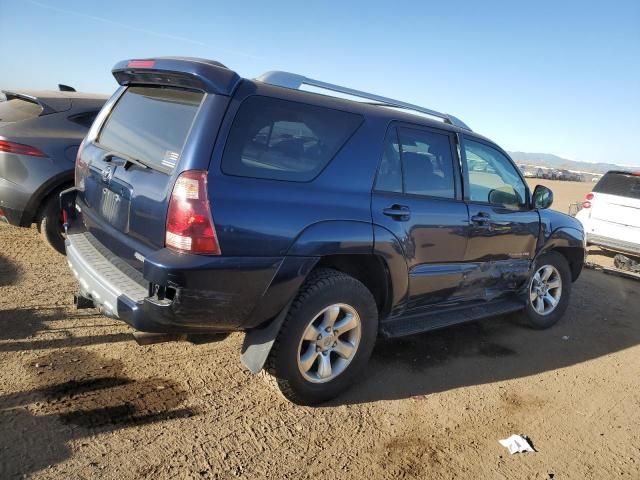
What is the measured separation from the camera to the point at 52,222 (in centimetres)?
500

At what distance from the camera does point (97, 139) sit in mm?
3498

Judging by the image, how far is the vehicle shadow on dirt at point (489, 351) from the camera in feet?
11.8

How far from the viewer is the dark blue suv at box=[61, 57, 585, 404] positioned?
8.30 ft

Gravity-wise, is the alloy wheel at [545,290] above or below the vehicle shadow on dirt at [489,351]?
above

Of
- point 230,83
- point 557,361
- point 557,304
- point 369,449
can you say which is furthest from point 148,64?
point 557,304

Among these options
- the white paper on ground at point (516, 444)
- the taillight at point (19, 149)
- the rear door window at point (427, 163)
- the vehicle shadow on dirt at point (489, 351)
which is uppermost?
the rear door window at point (427, 163)

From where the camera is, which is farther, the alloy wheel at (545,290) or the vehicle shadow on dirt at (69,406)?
the alloy wheel at (545,290)

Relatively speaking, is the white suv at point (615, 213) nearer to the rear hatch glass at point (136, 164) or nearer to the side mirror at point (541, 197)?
the side mirror at point (541, 197)

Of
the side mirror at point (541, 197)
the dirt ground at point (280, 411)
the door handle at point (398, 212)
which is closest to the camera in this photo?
the dirt ground at point (280, 411)

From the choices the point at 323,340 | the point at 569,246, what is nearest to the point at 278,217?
the point at 323,340

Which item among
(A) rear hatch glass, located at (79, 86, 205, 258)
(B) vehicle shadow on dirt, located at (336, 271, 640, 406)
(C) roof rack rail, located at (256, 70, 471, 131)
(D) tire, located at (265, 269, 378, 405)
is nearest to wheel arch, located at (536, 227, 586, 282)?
(B) vehicle shadow on dirt, located at (336, 271, 640, 406)

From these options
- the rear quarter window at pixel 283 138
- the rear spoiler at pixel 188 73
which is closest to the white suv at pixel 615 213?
the rear quarter window at pixel 283 138

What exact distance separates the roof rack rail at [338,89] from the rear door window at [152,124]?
530mm

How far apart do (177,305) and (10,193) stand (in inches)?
131
